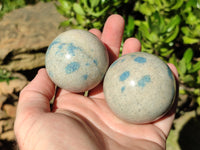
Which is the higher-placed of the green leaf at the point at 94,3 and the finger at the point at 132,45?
the green leaf at the point at 94,3

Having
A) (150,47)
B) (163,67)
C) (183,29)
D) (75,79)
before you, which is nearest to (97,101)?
(75,79)

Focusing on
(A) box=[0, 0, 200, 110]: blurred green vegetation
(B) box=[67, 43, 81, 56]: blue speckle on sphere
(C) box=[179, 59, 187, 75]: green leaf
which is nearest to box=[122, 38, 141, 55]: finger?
(A) box=[0, 0, 200, 110]: blurred green vegetation

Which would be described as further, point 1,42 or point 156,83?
point 1,42

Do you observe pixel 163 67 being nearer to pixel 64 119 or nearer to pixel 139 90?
pixel 139 90

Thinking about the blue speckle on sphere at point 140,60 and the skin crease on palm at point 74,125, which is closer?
the skin crease on palm at point 74,125

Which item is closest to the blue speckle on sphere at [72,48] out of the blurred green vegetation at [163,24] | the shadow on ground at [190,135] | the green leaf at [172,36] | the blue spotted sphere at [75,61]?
the blue spotted sphere at [75,61]

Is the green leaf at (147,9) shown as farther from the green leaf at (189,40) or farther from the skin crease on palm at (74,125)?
the skin crease on palm at (74,125)

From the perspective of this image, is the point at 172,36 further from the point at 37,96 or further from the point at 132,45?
the point at 37,96
